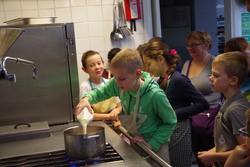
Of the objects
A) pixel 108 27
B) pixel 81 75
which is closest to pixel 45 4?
pixel 108 27

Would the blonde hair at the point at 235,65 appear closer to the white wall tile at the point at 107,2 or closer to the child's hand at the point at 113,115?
the child's hand at the point at 113,115

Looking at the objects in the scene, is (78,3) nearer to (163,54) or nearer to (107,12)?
(107,12)

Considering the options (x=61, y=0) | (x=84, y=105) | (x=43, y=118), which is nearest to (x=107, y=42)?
(x=61, y=0)

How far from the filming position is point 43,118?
233cm

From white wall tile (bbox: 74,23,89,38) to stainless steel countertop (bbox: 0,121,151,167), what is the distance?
60.8 inches

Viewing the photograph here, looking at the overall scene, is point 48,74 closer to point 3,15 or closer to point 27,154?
point 27,154

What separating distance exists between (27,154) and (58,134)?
1.16 feet

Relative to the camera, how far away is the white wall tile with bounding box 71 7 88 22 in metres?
3.20

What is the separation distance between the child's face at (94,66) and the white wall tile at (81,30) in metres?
0.78

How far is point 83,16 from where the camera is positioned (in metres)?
3.23

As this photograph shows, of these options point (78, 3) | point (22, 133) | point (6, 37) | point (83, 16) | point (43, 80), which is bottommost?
point (22, 133)

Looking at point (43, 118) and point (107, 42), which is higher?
point (107, 42)

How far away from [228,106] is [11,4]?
7.43 feet

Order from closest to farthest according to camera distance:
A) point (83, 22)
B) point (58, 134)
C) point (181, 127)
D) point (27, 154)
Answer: point (27, 154) → point (58, 134) → point (181, 127) → point (83, 22)
